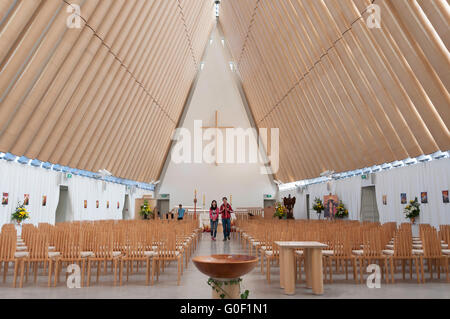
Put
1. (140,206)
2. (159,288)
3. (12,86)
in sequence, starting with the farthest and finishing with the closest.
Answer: (140,206) < (12,86) < (159,288)

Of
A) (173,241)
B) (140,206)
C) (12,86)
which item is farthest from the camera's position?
(140,206)

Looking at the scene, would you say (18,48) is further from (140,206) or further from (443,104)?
(140,206)

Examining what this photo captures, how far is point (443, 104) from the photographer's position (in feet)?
23.2

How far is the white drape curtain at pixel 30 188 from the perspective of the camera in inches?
339

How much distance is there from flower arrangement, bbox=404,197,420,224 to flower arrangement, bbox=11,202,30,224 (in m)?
10.8

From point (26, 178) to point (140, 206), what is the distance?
834 cm

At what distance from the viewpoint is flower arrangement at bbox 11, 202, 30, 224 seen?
8844 mm

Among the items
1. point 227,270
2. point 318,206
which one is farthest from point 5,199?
point 318,206

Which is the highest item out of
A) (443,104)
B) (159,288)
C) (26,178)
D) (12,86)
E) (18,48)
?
(18,48)

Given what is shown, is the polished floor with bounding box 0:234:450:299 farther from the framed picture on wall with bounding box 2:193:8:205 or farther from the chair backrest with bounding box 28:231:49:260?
the framed picture on wall with bounding box 2:193:8:205

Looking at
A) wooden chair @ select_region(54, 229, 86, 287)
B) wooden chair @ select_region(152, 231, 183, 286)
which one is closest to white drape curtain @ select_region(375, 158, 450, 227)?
wooden chair @ select_region(152, 231, 183, 286)

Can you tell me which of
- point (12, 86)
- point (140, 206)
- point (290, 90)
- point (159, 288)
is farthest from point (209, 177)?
point (159, 288)

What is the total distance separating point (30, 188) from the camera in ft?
32.1

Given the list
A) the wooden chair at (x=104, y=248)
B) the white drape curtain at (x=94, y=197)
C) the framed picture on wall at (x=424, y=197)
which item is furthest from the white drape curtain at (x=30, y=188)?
the framed picture on wall at (x=424, y=197)
